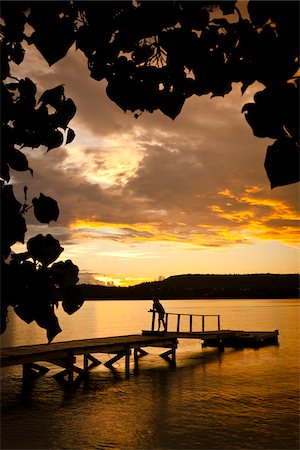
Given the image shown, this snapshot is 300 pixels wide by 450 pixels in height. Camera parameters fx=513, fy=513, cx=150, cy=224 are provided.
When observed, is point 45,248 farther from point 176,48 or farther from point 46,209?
point 176,48

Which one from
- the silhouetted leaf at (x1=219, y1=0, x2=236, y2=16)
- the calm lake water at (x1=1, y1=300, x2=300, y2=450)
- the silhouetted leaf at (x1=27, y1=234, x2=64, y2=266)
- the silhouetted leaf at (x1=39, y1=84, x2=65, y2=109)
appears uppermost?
the silhouetted leaf at (x1=219, y1=0, x2=236, y2=16)

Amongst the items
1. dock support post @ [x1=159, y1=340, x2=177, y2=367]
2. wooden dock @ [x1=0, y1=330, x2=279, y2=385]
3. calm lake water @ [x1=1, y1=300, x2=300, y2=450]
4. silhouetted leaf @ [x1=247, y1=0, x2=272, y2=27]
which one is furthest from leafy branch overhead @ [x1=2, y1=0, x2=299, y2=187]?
dock support post @ [x1=159, y1=340, x2=177, y2=367]

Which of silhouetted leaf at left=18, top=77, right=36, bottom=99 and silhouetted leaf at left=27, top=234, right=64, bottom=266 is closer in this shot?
silhouetted leaf at left=27, top=234, right=64, bottom=266

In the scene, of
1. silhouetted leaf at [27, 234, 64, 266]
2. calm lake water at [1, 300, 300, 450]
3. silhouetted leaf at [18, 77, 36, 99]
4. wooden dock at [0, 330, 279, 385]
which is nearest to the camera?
silhouetted leaf at [27, 234, 64, 266]

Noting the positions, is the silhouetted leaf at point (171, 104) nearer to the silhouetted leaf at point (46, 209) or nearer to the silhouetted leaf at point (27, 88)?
the silhouetted leaf at point (27, 88)

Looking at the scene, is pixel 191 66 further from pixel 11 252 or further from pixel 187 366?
pixel 187 366

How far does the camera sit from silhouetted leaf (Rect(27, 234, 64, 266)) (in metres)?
2.52

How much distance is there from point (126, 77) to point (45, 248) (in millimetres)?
1446

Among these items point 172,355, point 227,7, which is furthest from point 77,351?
point 227,7

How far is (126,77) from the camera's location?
11.1ft

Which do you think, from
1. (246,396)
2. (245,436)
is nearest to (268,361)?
(246,396)

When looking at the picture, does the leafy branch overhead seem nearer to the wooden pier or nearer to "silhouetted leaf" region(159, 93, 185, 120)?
"silhouetted leaf" region(159, 93, 185, 120)

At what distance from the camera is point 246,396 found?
2195 cm

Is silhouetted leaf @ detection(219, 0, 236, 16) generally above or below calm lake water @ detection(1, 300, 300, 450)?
above
